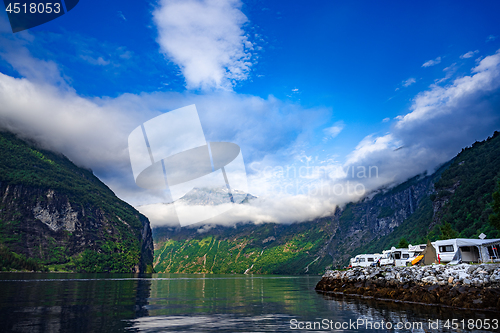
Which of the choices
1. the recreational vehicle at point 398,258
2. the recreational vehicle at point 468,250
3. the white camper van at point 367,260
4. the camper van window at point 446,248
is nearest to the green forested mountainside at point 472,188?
the white camper van at point 367,260

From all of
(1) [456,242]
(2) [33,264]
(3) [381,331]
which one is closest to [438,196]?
(1) [456,242]

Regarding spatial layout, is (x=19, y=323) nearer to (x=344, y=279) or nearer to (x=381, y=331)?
(x=381, y=331)

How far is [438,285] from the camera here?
33.2 meters

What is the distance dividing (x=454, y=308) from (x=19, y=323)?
124 feet

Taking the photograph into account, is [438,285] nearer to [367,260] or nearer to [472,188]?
[367,260]

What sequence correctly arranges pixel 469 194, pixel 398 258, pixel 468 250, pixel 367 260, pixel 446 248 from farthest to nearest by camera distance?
pixel 469 194
pixel 367 260
pixel 398 258
pixel 446 248
pixel 468 250

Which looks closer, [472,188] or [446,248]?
[446,248]

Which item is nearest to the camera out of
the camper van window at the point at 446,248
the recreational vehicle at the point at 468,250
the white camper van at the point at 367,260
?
the recreational vehicle at the point at 468,250

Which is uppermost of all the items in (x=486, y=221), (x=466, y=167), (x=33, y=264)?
(x=466, y=167)

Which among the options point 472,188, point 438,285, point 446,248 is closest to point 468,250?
point 446,248

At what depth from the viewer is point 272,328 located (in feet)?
63.3

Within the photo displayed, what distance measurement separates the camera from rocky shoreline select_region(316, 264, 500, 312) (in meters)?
28.5

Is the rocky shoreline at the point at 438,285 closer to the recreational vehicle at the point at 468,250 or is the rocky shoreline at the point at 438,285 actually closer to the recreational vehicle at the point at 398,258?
the recreational vehicle at the point at 468,250

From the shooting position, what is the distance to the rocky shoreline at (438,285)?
28.5m
